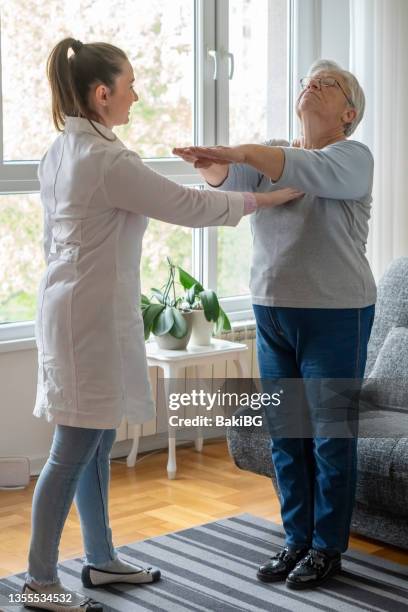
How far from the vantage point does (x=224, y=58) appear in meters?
4.42

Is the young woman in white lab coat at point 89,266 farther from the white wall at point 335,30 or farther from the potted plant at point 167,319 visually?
the white wall at point 335,30

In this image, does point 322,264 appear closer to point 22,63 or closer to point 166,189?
point 166,189

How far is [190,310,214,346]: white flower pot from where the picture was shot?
4.05 m

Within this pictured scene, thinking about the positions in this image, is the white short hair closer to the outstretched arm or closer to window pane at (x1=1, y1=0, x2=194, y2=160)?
the outstretched arm

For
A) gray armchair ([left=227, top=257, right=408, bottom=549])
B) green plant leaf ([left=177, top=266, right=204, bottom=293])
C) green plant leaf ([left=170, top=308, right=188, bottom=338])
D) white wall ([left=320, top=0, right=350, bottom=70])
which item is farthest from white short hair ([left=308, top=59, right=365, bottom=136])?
white wall ([left=320, top=0, right=350, bottom=70])

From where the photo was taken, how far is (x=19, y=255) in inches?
153

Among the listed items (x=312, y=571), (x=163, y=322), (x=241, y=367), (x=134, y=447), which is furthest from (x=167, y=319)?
(x=312, y=571)

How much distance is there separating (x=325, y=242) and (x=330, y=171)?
194 mm

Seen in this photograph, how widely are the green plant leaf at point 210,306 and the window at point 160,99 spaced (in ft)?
1.26

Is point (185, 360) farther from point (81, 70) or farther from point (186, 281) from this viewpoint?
point (81, 70)

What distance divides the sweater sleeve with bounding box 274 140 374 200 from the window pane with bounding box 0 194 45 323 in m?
1.58

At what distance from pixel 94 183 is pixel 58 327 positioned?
0.36 metres

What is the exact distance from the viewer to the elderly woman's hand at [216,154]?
2510mm

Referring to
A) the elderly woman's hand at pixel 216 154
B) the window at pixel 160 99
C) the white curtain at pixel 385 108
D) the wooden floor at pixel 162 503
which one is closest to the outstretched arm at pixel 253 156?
the elderly woman's hand at pixel 216 154
